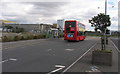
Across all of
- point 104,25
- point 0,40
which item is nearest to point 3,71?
point 104,25

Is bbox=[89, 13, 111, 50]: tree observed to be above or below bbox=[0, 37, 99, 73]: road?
above

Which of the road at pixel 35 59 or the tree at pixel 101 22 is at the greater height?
the tree at pixel 101 22

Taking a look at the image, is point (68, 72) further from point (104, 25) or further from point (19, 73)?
point (104, 25)

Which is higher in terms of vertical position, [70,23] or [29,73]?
[70,23]

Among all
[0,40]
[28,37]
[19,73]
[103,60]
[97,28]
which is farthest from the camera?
[28,37]

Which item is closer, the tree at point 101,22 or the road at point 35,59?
the road at point 35,59

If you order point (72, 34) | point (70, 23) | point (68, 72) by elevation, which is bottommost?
point (68, 72)

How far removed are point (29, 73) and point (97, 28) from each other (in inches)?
279

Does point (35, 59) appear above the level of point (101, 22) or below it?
below

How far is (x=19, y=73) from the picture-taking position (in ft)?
20.4

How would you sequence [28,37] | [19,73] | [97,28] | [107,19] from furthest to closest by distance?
1. [28,37]
2. [97,28]
3. [107,19]
4. [19,73]

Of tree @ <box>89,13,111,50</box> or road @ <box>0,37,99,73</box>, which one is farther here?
tree @ <box>89,13,111,50</box>

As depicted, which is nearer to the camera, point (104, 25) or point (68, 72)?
point (68, 72)

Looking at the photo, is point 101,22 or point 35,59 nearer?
point 35,59
